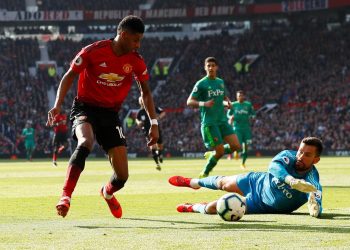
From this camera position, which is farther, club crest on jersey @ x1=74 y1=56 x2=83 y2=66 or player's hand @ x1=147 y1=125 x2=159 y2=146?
player's hand @ x1=147 y1=125 x2=159 y2=146

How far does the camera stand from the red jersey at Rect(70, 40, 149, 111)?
914 centimetres

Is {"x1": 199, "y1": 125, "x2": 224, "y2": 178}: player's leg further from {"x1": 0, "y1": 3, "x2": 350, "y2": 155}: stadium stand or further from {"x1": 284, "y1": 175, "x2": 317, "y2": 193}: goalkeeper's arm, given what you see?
{"x1": 0, "y1": 3, "x2": 350, "y2": 155}: stadium stand

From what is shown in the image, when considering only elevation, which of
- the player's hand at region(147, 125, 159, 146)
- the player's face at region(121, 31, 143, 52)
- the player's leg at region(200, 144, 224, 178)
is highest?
the player's face at region(121, 31, 143, 52)

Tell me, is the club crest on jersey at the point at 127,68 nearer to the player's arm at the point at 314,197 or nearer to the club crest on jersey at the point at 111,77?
the club crest on jersey at the point at 111,77

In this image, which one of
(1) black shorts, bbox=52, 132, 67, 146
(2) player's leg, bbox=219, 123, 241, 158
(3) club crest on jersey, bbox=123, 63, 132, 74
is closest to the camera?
(3) club crest on jersey, bbox=123, 63, 132, 74

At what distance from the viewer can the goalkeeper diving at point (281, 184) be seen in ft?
28.9

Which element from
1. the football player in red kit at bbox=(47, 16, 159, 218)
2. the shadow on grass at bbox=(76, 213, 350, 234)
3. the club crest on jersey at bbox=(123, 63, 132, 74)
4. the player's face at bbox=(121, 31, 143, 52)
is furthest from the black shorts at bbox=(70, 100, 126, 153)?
the shadow on grass at bbox=(76, 213, 350, 234)

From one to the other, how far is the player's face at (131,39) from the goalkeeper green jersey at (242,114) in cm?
1777

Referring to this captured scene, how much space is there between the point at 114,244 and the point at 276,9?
163 ft

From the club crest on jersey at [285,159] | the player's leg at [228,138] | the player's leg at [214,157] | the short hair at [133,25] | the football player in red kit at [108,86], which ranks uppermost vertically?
the short hair at [133,25]

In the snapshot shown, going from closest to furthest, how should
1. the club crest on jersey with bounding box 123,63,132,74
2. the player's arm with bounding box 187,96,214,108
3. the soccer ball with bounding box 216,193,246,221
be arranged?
the soccer ball with bounding box 216,193,246,221
the club crest on jersey with bounding box 123,63,132,74
the player's arm with bounding box 187,96,214,108

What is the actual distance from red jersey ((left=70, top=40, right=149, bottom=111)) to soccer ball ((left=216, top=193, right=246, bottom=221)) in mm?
1778

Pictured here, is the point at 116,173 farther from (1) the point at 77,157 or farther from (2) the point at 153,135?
(1) the point at 77,157

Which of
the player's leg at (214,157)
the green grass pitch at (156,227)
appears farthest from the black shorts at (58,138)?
the green grass pitch at (156,227)
